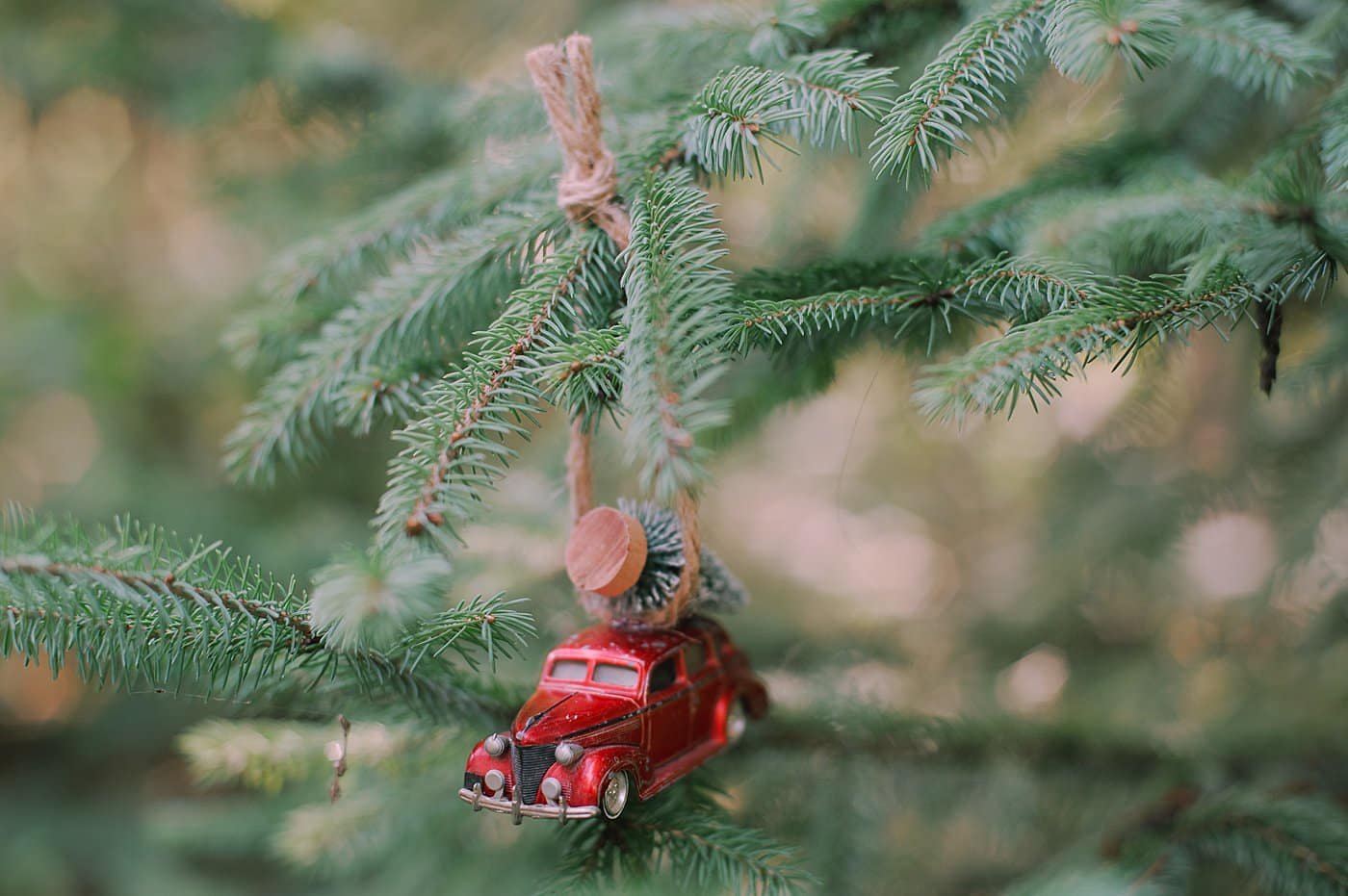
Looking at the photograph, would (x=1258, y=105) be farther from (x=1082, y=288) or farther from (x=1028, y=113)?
(x=1082, y=288)

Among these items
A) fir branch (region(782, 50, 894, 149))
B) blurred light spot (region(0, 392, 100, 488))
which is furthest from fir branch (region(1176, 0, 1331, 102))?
blurred light spot (region(0, 392, 100, 488))

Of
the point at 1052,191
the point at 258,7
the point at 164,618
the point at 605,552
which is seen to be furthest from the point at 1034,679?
the point at 258,7

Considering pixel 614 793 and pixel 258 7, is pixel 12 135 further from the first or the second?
pixel 614 793

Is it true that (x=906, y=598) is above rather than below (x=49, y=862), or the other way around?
above

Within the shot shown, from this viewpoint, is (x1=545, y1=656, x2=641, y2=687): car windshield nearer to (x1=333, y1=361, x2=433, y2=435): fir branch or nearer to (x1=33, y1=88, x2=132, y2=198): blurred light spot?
(x1=333, y1=361, x2=433, y2=435): fir branch

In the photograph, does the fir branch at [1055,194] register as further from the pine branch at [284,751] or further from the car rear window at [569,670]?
the pine branch at [284,751]

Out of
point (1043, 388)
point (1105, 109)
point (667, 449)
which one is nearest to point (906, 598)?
point (1105, 109)
